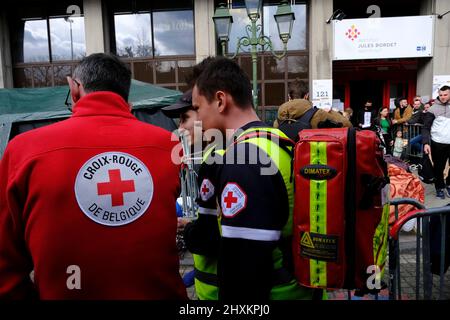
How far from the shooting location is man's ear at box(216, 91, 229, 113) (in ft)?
5.31

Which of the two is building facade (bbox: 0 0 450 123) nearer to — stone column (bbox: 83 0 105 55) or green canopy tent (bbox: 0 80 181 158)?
stone column (bbox: 83 0 105 55)

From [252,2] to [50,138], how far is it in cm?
608

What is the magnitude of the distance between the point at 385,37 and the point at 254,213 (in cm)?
1418

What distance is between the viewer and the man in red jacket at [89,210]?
134 centimetres

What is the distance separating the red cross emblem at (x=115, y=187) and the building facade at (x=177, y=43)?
13122mm

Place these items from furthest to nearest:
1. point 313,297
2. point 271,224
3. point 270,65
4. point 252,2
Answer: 1. point 270,65
2. point 252,2
3. point 313,297
4. point 271,224

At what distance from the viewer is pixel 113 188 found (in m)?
1.43

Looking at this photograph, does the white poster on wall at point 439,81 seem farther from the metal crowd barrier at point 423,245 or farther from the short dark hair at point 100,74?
the short dark hair at point 100,74

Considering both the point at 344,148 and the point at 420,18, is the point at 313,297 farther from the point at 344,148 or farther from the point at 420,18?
the point at 420,18

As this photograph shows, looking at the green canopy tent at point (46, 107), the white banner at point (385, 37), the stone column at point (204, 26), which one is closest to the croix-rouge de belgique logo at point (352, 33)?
the white banner at point (385, 37)

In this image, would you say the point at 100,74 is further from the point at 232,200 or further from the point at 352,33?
the point at 352,33
